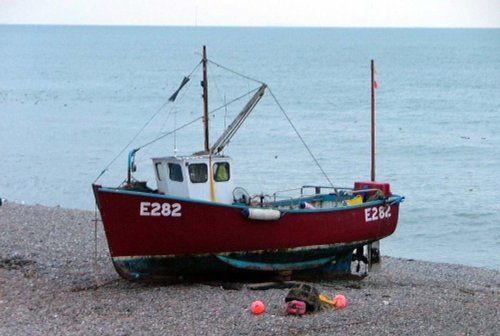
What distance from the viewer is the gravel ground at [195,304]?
1555 centimetres

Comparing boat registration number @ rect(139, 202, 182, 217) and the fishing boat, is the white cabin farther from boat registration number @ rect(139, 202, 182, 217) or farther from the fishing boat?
boat registration number @ rect(139, 202, 182, 217)

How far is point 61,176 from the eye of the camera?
4716cm

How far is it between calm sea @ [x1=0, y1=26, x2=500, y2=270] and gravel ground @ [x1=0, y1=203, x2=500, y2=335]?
9.43 metres

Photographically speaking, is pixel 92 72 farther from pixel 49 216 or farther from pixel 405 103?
pixel 49 216

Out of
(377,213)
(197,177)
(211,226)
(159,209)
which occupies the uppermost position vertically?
(197,177)

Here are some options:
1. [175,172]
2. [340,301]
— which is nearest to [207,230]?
[175,172]

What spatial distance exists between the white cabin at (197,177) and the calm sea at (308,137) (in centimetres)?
1033

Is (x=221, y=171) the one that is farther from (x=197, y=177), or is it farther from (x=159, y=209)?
(x=159, y=209)

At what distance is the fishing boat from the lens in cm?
1823

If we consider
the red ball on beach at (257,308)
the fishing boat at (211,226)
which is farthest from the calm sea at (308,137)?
the red ball on beach at (257,308)

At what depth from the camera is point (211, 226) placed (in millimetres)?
18500

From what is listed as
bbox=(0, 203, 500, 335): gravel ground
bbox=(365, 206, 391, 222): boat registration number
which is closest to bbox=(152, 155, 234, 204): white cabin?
bbox=(0, 203, 500, 335): gravel ground

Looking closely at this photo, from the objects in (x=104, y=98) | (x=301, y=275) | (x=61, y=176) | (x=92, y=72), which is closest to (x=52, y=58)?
(x=92, y=72)

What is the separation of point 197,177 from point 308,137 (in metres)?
39.8
